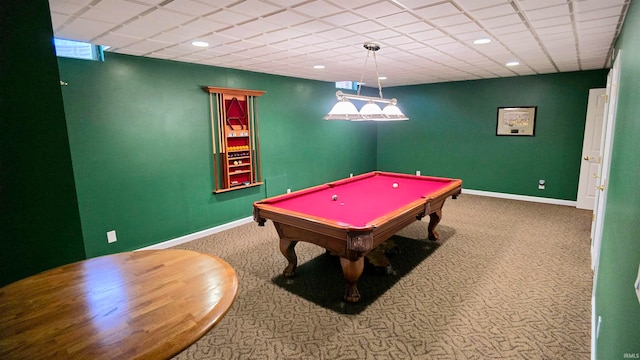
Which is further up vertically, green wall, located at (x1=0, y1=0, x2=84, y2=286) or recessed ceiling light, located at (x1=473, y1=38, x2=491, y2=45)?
recessed ceiling light, located at (x1=473, y1=38, x2=491, y2=45)

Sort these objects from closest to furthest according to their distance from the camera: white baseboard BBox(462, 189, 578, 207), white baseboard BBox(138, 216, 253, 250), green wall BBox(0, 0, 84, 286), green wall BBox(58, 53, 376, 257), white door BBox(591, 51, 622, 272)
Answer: green wall BBox(0, 0, 84, 286), white door BBox(591, 51, 622, 272), green wall BBox(58, 53, 376, 257), white baseboard BBox(138, 216, 253, 250), white baseboard BBox(462, 189, 578, 207)

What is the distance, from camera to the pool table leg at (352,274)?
2.65 metres

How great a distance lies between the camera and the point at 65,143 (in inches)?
56.8

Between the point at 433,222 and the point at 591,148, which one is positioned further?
the point at 591,148

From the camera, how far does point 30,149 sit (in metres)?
1.33

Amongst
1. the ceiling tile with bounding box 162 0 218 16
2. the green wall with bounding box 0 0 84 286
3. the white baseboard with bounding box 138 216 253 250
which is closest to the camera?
the green wall with bounding box 0 0 84 286

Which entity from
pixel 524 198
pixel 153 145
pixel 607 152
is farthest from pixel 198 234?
pixel 524 198

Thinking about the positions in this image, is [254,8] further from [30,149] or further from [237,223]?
[237,223]

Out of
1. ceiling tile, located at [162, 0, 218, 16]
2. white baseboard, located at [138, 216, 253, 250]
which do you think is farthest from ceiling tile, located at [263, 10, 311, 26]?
white baseboard, located at [138, 216, 253, 250]

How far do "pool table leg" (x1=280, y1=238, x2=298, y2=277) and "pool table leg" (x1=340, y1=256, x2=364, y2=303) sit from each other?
640mm

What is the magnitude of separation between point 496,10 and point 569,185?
473cm

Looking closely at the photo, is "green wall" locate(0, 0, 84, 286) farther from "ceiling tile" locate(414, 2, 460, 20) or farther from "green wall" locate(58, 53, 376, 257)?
"green wall" locate(58, 53, 376, 257)

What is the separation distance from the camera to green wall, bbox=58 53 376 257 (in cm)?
338

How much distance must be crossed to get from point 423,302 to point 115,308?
7.57ft
